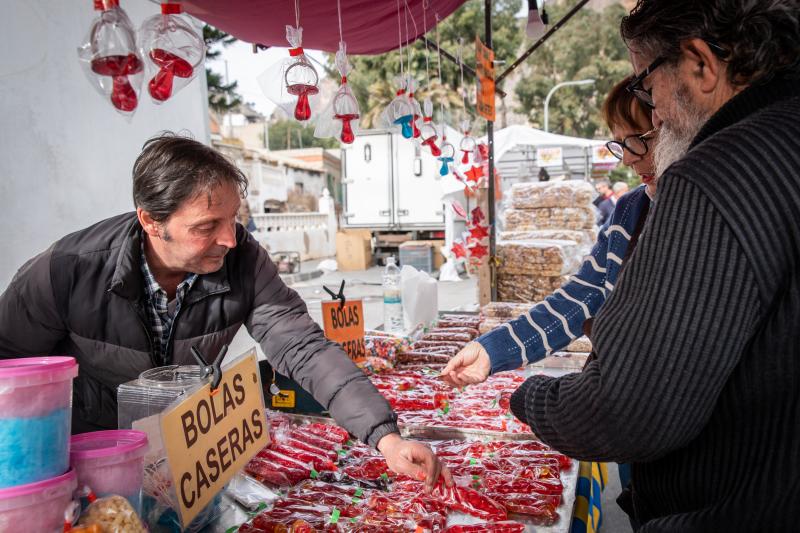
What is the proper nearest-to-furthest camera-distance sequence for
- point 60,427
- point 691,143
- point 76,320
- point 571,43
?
point 60,427
point 691,143
point 76,320
point 571,43

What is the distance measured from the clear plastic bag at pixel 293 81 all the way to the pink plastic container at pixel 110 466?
1672 millimetres

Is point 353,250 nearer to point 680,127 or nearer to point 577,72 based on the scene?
point 680,127

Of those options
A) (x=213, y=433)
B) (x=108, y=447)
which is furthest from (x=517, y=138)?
(x=108, y=447)

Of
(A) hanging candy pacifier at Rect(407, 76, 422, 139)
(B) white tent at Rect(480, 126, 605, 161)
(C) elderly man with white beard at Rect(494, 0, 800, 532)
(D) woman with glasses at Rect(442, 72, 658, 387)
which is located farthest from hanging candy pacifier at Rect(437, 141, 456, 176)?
(B) white tent at Rect(480, 126, 605, 161)

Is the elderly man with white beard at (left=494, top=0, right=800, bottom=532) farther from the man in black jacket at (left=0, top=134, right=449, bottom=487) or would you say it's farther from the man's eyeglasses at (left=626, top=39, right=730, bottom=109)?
the man in black jacket at (left=0, top=134, right=449, bottom=487)

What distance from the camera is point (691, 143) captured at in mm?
1098

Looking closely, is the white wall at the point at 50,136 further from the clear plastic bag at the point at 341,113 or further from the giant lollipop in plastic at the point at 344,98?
the giant lollipop in plastic at the point at 344,98

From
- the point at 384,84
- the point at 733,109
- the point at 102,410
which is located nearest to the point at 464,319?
the point at 102,410

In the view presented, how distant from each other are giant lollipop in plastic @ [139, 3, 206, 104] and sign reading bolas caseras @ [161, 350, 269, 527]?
2.70 feet

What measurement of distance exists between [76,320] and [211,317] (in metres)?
0.40

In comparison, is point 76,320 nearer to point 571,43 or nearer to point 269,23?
point 269,23

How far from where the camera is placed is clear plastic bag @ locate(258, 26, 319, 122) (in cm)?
234

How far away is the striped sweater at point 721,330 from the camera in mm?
883

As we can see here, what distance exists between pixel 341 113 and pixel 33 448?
216cm
